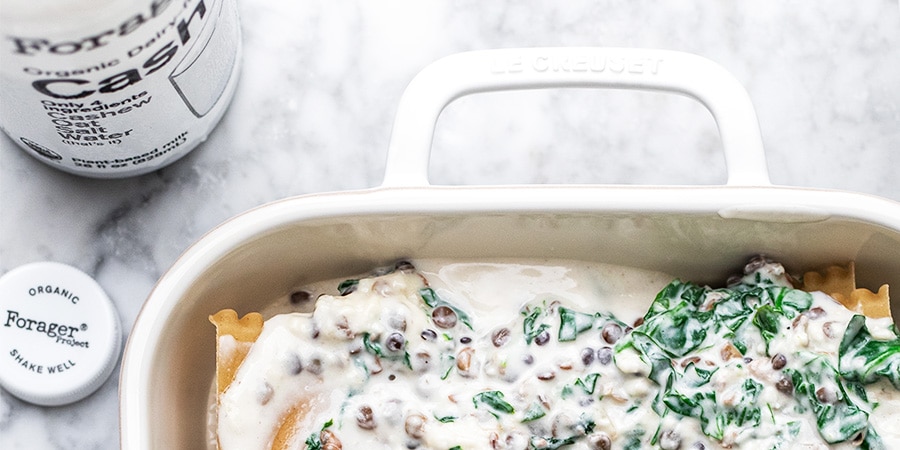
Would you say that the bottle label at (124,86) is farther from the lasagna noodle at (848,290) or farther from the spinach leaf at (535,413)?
the lasagna noodle at (848,290)

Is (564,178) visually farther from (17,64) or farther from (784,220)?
(17,64)

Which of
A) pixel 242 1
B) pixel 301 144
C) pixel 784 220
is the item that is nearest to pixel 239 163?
pixel 301 144

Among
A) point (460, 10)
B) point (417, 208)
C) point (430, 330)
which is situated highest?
point (460, 10)

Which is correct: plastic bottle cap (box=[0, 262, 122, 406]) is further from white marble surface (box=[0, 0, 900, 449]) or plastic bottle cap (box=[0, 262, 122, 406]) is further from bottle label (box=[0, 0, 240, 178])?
bottle label (box=[0, 0, 240, 178])

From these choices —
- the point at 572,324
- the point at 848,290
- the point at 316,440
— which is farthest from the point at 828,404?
the point at 316,440

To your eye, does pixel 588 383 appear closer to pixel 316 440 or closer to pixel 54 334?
pixel 316 440

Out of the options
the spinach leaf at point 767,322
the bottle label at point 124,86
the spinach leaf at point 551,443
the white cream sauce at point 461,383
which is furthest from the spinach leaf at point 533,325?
the bottle label at point 124,86
